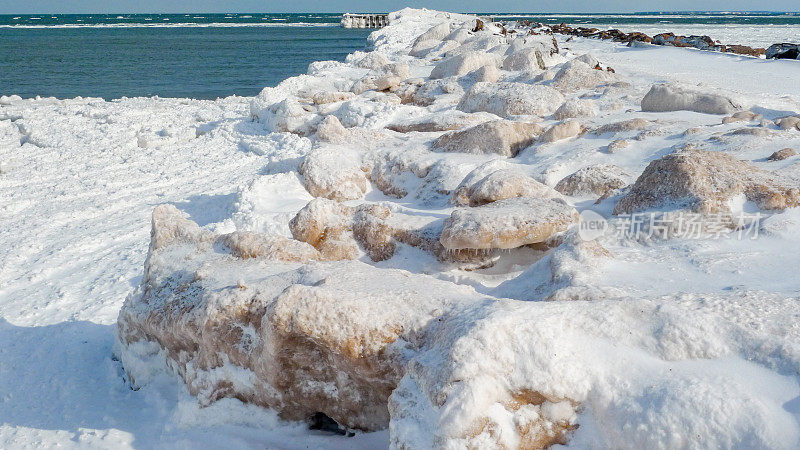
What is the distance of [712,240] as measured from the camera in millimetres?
3109

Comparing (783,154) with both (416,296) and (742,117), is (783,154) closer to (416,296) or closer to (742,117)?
(742,117)

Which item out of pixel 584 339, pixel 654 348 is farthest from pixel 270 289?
pixel 654 348

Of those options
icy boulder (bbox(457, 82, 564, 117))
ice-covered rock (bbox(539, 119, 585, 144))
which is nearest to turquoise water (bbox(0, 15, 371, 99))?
icy boulder (bbox(457, 82, 564, 117))

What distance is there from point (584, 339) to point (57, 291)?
356cm

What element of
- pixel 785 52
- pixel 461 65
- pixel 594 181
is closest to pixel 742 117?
pixel 594 181

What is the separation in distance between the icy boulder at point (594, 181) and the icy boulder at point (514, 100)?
289 centimetres

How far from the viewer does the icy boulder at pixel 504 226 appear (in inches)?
138

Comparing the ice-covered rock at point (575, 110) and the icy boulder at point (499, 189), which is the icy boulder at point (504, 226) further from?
the ice-covered rock at point (575, 110)

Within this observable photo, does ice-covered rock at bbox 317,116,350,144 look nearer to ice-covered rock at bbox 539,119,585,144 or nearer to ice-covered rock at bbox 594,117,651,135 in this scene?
ice-covered rock at bbox 539,119,585,144

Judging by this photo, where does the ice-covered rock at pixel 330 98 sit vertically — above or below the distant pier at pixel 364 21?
above

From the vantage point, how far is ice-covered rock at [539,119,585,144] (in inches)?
230

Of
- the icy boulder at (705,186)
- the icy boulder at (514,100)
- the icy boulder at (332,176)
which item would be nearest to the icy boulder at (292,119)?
the icy boulder at (514,100)

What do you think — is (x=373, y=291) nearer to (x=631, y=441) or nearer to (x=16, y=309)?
(x=631, y=441)

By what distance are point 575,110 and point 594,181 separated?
2591 mm
